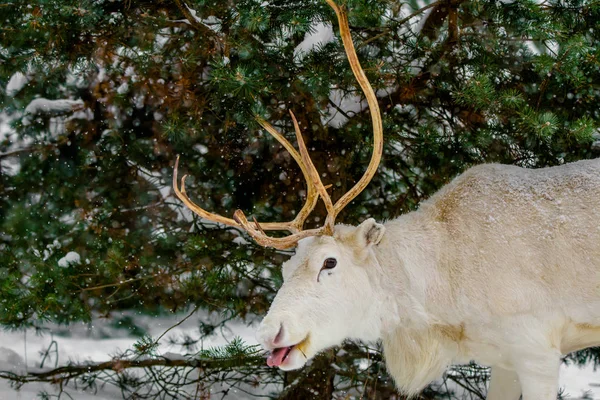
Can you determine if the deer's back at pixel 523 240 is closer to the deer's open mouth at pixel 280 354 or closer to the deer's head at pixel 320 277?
the deer's head at pixel 320 277

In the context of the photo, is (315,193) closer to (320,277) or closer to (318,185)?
(318,185)

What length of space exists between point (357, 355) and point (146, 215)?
5.48ft

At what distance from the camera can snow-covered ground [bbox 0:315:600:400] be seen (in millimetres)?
5445

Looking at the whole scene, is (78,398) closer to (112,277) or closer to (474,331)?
(112,277)

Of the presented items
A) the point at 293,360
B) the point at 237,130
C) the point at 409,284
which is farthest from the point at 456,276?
the point at 237,130

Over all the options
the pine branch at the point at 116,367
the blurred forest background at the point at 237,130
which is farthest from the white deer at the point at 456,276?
the pine branch at the point at 116,367

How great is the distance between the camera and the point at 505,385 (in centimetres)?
382

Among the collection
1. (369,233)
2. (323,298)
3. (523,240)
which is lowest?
(323,298)

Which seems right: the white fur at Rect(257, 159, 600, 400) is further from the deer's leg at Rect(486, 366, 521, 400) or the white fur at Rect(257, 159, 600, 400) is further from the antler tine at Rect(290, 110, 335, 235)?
the deer's leg at Rect(486, 366, 521, 400)

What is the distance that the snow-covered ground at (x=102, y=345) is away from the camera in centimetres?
545

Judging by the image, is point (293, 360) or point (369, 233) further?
point (369, 233)

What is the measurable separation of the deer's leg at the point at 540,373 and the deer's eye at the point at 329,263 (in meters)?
0.91

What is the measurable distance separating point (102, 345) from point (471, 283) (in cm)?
375

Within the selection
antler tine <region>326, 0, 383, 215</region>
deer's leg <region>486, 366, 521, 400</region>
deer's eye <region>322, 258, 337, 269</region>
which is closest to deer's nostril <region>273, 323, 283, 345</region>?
deer's eye <region>322, 258, 337, 269</region>
